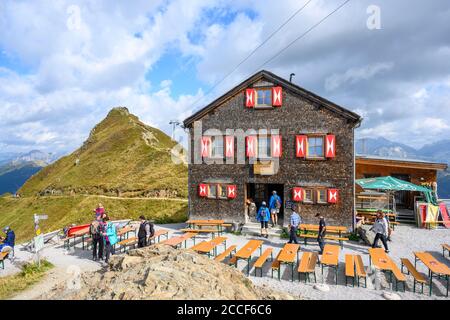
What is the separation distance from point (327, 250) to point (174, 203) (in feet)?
75.0

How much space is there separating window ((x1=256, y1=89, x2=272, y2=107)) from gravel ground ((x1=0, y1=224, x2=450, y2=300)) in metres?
8.14

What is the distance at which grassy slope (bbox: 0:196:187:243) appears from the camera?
31837 mm

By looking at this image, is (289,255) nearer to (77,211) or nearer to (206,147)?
(206,147)

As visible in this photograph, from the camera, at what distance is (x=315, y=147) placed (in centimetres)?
1859

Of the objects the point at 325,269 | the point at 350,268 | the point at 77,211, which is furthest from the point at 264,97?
the point at 77,211

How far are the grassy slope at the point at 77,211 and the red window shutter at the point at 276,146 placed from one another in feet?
33.1

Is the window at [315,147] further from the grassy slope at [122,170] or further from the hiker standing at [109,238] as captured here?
the grassy slope at [122,170]

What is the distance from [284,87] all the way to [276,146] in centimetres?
362

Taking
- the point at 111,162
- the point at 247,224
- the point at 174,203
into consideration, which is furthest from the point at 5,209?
the point at 247,224

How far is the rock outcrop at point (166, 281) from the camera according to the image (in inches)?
282

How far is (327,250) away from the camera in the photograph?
1290 centimetres
